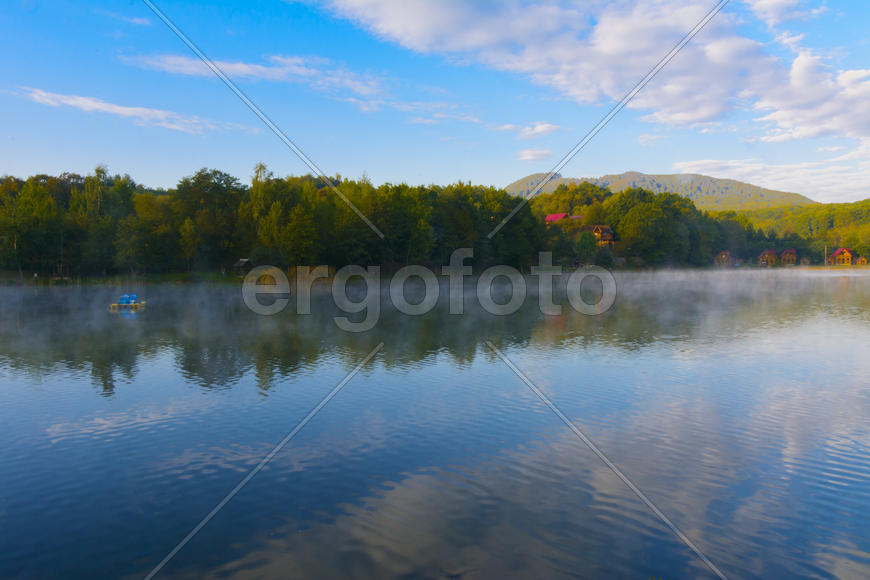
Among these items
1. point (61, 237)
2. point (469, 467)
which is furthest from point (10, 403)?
point (61, 237)

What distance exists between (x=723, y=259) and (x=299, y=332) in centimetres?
16590

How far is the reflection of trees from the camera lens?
2331cm

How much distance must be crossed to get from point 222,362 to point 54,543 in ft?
49.8

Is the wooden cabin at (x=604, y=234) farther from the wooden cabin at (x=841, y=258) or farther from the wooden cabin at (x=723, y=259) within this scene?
the wooden cabin at (x=841, y=258)

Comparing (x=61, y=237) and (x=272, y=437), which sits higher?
(x=61, y=237)

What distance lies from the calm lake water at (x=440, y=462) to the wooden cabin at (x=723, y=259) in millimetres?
155457

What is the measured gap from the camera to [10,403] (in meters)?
16.9

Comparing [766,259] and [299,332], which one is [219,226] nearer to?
[299,332]

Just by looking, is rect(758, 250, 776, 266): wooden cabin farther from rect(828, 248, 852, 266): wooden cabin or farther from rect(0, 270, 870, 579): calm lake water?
rect(0, 270, 870, 579): calm lake water

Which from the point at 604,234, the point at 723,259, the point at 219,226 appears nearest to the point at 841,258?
the point at 723,259

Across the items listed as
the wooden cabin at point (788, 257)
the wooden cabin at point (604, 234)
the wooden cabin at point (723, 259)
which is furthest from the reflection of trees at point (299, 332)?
the wooden cabin at point (788, 257)

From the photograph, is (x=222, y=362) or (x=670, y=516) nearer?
(x=670, y=516)

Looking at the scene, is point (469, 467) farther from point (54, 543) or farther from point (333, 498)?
point (54, 543)

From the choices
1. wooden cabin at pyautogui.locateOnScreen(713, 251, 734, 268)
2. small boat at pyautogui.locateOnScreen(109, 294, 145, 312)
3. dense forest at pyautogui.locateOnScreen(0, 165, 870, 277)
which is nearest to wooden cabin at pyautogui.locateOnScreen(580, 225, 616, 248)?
dense forest at pyautogui.locateOnScreen(0, 165, 870, 277)
